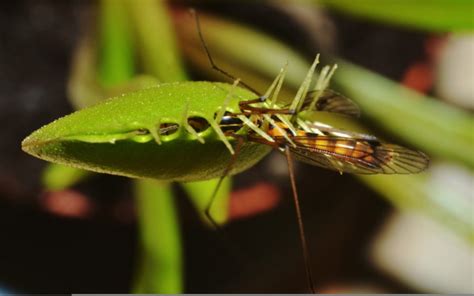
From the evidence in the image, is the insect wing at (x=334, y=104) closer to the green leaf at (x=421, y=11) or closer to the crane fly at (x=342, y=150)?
the crane fly at (x=342, y=150)

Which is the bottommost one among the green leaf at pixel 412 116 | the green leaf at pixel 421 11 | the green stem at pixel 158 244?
the green stem at pixel 158 244

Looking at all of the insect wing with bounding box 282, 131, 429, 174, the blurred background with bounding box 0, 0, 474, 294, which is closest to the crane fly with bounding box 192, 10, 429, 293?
the insect wing with bounding box 282, 131, 429, 174

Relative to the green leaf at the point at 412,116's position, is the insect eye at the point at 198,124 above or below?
above

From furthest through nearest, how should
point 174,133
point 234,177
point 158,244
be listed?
point 234,177 < point 158,244 < point 174,133

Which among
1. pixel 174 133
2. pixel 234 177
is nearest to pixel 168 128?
pixel 174 133

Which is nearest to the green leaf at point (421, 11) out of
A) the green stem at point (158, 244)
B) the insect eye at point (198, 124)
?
the green stem at point (158, 244)

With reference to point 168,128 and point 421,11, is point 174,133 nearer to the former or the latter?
point 168,128

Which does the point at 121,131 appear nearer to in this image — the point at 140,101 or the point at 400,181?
the point at 140,101
